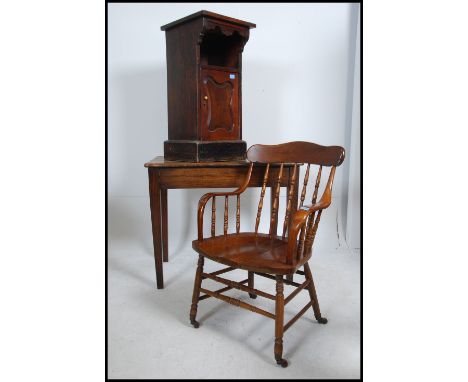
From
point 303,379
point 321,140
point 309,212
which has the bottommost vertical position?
point 303,379

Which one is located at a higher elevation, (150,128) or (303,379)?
(150,128)

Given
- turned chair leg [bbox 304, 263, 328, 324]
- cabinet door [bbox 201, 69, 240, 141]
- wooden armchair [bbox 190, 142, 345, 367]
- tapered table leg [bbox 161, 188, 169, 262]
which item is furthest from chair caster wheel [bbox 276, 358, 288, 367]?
tapered table leg [bbox 161, 188, 169, 262]

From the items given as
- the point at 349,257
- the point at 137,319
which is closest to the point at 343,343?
the point at 137,319

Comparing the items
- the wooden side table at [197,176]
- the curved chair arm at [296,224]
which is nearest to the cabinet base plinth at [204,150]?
the wooden side table at [197,176]

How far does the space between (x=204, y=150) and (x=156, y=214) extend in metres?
0.52

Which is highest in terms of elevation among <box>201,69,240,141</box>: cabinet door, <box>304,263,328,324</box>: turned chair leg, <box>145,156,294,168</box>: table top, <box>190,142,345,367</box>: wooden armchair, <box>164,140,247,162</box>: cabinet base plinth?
<box>201,69,240,141</box>: cabinet door

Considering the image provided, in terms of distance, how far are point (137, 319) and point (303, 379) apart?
983 mm

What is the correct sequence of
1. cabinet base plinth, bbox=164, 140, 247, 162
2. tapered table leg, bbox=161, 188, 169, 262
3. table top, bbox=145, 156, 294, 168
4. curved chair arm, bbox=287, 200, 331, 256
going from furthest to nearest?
tapered table leg, bbox=161, 188, 169, 262
cabinet base plinth, bbox=164, 140, 247, 162
table top, bbox=145, 156, 294, 168
curved chair arm, bbox=287, 200, 331, 256

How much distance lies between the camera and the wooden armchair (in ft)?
5.56

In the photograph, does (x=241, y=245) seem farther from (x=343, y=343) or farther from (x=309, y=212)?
(x=343, y=343)

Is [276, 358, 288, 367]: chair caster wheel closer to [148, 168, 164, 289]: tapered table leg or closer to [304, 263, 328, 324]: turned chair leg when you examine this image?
[304, 263, 328, 324]: turned chair leg

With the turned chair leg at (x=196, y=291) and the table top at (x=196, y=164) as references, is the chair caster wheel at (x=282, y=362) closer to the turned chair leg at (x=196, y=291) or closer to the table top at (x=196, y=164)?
the turned chair leg at (x=196, y=291)

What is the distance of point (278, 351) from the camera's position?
5.62ft

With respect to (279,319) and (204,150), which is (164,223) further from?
(279,319)
